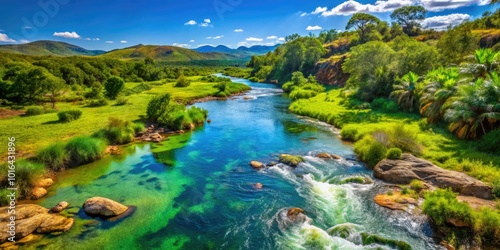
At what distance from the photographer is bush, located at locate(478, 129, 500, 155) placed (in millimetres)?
23094

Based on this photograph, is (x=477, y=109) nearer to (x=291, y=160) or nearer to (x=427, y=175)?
(x=427, y=175)

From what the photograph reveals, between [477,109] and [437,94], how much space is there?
20.8 feet

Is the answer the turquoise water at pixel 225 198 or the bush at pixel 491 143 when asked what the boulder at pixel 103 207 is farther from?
the bush at pixel 491 143

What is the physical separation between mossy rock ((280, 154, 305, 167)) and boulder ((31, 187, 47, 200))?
2140 cm

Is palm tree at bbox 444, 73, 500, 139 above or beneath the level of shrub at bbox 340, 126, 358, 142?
above

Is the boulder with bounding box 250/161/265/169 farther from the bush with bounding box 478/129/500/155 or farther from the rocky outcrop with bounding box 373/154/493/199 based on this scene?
the bush with bounding box 478/129/500/155

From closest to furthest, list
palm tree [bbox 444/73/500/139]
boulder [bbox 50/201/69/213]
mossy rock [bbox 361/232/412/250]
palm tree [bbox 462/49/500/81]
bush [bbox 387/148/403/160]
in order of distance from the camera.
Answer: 1. mossy rock [bbox 361/232/412/250]
2. boulder [bbox 50/201/69/213]
3. palm tree [bbox 444/73/500/139]
4. bush [bbox 387/148/403/160]
5. palm tree [bbox 462/49/500/81]

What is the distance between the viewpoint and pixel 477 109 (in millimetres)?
25766

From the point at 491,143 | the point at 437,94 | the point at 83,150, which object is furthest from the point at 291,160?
the point at 83,150

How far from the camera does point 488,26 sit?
78.2 m

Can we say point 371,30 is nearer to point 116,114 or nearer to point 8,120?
point 116,114

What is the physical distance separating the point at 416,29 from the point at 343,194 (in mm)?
139271

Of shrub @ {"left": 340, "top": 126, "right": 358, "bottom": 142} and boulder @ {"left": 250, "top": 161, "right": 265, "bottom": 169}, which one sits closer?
boulder @ {"left": 250, "top": 161, "right": 265, "bottom": 169}

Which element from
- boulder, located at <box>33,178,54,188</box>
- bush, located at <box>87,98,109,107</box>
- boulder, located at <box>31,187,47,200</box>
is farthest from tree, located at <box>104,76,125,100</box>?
boulder, located at <box>31,187,47,200</box>
